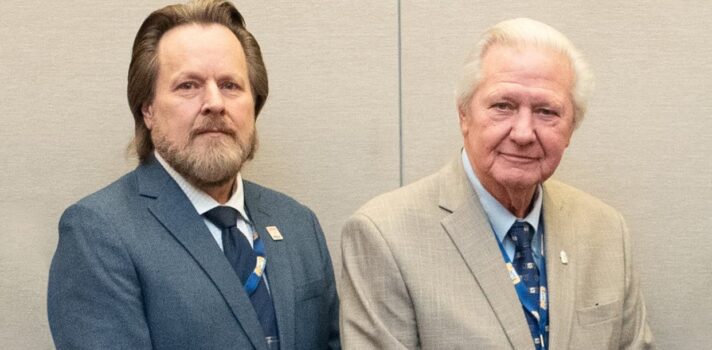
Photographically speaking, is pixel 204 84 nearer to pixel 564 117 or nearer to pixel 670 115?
pixel 564 117

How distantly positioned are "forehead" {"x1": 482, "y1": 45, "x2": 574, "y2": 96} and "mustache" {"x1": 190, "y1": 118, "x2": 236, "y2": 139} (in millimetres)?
598

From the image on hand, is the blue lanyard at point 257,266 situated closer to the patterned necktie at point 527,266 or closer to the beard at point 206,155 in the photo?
the beard at point 206,155

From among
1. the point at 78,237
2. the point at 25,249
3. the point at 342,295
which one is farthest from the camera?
the point at 25,249

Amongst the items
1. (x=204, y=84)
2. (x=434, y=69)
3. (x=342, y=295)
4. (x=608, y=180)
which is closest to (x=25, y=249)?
(x=204, y=84)

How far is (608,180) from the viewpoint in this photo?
2961 mm

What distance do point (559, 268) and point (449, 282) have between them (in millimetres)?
283

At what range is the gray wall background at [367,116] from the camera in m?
2.78

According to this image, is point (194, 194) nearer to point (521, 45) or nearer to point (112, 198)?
point (112, 198)

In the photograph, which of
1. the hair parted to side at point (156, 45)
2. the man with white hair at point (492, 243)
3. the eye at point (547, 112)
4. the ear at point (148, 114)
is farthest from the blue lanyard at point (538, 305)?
the ear at point (148, 114)

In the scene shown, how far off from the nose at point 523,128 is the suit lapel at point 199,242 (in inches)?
27.2

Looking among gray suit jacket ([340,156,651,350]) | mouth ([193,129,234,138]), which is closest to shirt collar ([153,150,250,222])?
mouth ([193,129,234,138])

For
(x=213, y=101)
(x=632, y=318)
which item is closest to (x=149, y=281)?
Answer: (x=213, y=101)

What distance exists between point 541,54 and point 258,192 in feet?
2.56

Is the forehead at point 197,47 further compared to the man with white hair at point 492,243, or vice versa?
the forehead at point 197,47
